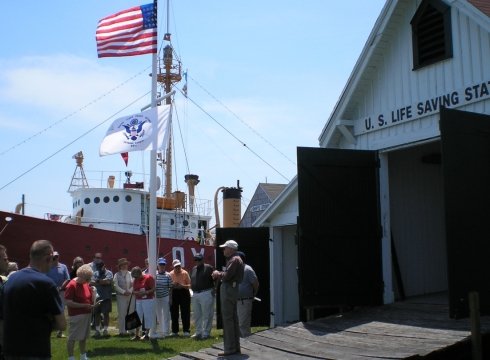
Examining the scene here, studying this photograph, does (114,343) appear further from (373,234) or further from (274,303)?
(373,234)

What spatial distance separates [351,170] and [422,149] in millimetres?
2265

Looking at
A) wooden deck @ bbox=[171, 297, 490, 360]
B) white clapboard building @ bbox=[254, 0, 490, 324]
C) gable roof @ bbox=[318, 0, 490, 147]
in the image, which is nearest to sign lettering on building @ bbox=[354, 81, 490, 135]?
white clapboard building @ bbox=[254, 0, 490, 324]

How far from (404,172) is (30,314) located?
25.5 feet

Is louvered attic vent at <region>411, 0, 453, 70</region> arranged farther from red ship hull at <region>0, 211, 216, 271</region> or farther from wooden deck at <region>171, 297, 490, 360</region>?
red ship hull at <region>0, 211, 216, 271</region>

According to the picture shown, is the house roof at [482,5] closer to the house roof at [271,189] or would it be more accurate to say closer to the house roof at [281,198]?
the house roof at [281,198]

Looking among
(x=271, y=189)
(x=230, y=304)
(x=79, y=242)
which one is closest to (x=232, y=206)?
(x=79, y=242)

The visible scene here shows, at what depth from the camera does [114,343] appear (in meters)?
11.9

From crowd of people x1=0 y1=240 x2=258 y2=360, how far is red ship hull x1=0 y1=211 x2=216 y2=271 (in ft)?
31.9

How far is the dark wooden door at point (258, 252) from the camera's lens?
45.7 ft

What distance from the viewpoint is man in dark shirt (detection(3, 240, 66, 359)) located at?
16.5ft

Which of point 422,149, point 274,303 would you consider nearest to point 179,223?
point 274,303

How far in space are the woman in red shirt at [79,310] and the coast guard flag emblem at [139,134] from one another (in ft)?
11.5

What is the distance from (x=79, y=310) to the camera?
9492 mm

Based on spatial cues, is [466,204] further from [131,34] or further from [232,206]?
[232,206]
